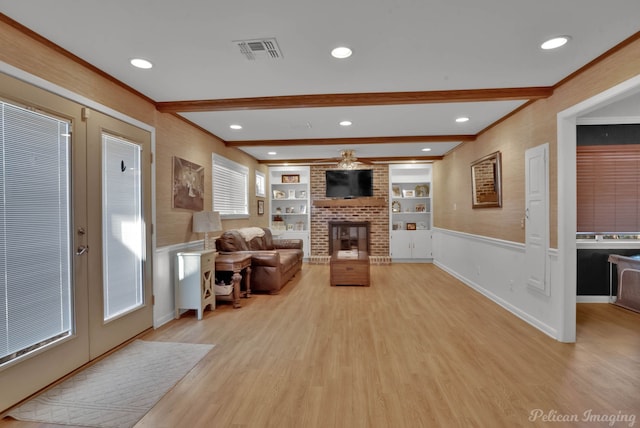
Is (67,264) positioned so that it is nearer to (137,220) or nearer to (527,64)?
(137,220)


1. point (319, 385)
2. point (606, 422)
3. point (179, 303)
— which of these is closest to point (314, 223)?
point (179, 303)

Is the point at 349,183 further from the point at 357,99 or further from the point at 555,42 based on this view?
the point at 555,42

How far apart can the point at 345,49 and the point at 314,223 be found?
5.67 m

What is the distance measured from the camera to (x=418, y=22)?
193 cm

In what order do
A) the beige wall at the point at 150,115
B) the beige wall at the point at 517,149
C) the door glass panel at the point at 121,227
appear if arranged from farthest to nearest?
the door glass panel at the point at 121,227
the beige wall at the point at 517,149
the beige wall at the point at 150,115

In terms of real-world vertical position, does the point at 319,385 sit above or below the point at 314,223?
below

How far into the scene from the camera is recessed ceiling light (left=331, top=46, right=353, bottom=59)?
225 centimetres

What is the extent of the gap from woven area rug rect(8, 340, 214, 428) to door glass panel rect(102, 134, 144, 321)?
0.45 metres

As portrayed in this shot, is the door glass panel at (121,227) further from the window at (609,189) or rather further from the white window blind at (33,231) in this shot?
the window at (609,189)

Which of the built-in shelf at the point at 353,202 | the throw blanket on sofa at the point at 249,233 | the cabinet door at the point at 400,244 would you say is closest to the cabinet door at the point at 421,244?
the cabinet door at the point at 400,244

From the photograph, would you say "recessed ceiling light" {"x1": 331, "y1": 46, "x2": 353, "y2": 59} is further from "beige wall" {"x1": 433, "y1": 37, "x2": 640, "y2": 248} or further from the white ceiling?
"beige wall" {"x1": 433, "y1": 37, "x2": 640, "y2": 248}

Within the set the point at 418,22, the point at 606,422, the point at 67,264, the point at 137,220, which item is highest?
the point at 418,22

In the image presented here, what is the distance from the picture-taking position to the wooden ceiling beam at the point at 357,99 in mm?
3035

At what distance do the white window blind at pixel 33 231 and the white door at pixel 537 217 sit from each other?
14.1 feet
